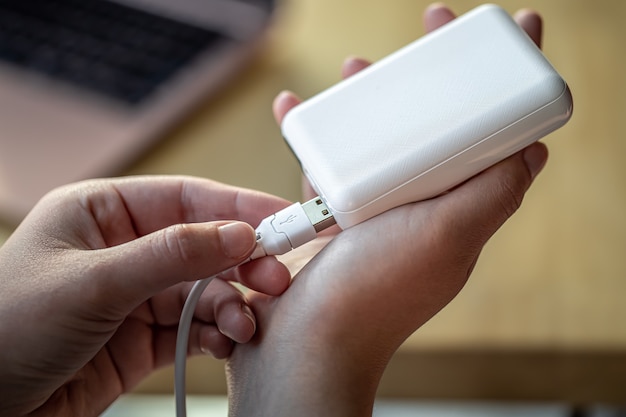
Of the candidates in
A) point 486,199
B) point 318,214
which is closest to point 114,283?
point 318,214

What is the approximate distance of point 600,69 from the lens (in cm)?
87

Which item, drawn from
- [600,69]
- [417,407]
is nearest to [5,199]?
[600,69]

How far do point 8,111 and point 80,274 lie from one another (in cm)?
41

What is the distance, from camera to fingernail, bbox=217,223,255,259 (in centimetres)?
53

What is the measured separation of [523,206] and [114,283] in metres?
0.40

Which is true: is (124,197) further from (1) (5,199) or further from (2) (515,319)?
(2) (515,319)

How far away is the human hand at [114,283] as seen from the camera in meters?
0.53

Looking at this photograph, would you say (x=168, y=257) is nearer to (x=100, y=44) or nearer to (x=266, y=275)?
(x=266, y=275)

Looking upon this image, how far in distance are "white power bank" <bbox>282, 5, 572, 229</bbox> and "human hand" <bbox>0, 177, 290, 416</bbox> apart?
0.27 ft

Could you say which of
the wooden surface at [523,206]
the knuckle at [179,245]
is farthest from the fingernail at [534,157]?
the knuckle at [179,245]

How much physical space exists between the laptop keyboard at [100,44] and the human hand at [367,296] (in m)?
0.39

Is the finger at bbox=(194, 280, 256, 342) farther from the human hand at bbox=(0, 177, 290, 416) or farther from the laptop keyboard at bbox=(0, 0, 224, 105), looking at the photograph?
the laptop keyboard at bbox=(0, 0, 224, 105)

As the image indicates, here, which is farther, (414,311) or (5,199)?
(5,199)

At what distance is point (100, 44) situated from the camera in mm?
916
